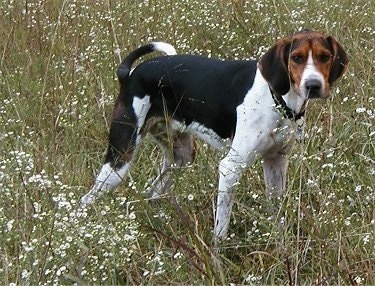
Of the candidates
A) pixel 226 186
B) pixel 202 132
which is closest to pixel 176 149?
pixel 202 132

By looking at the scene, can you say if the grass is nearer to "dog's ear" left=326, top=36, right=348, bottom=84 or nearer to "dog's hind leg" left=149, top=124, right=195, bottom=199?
"dog's hind leg" left=149, top=124, right=195, bottom=199

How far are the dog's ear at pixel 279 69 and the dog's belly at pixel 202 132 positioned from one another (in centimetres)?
46

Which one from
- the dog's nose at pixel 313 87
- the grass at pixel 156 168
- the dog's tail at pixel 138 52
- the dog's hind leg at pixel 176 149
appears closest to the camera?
the grass at pixel 156 168

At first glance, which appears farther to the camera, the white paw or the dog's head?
the white paw

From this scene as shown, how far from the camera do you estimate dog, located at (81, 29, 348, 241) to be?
15.7 ft

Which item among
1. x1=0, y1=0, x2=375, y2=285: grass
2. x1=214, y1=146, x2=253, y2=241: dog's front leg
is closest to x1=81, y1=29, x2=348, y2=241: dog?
x1=214, y1=146, x2=253, y2=241: dog's front leg

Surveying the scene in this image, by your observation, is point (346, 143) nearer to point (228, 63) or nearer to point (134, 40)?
point (228, 63)

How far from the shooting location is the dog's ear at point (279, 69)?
488cm

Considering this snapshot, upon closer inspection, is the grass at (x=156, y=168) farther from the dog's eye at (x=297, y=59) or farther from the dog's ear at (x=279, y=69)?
the dog's eye at (x=297, y=59)

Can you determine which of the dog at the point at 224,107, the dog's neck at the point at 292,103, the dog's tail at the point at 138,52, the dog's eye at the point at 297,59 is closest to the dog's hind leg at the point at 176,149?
the dog at the point at 224,107

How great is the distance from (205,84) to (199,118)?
0.20 metres

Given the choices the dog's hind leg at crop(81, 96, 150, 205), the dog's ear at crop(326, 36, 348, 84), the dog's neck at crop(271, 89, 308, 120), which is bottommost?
the dog's hind leg at crop(81, 96, 150, 205)

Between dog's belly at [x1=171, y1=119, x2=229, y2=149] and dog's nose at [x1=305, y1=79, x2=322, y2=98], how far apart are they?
0.68 meters

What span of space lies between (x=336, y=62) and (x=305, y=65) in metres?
0.20
